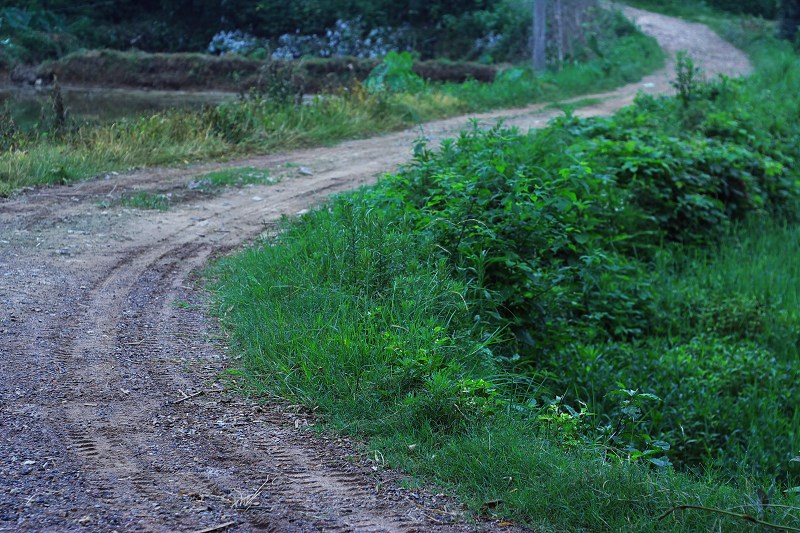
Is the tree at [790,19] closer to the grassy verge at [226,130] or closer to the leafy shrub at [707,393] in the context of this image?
the grassy verge at [226,130]

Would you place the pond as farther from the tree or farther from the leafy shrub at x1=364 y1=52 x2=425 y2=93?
the tree

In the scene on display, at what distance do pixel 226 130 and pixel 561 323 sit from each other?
6615 mm

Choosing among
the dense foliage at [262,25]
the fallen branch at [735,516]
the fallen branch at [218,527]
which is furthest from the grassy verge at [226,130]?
the dense foliage at [262,25]

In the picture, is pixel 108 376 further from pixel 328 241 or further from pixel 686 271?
pixel 686 271

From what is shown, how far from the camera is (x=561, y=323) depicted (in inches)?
289

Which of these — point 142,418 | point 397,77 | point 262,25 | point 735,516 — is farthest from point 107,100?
point 735,516

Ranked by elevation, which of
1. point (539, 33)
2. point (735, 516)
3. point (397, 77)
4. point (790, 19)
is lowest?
point (735, 516)

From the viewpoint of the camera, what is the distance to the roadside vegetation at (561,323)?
3965 millimetres

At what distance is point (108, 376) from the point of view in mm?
4648

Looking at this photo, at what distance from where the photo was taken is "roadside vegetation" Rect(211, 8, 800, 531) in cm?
396

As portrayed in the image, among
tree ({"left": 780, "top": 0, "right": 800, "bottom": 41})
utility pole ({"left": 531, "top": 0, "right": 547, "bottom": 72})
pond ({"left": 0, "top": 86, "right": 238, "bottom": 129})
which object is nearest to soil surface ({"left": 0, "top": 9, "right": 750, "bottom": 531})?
pond ({"left": 0, "top": 86, "right": 238, "bottom": 129})

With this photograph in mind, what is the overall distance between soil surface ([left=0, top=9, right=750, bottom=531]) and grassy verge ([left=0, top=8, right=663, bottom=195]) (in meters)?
1.97

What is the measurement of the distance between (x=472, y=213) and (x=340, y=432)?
2.86 m

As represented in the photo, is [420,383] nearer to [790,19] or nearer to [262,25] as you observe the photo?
[790,19]
